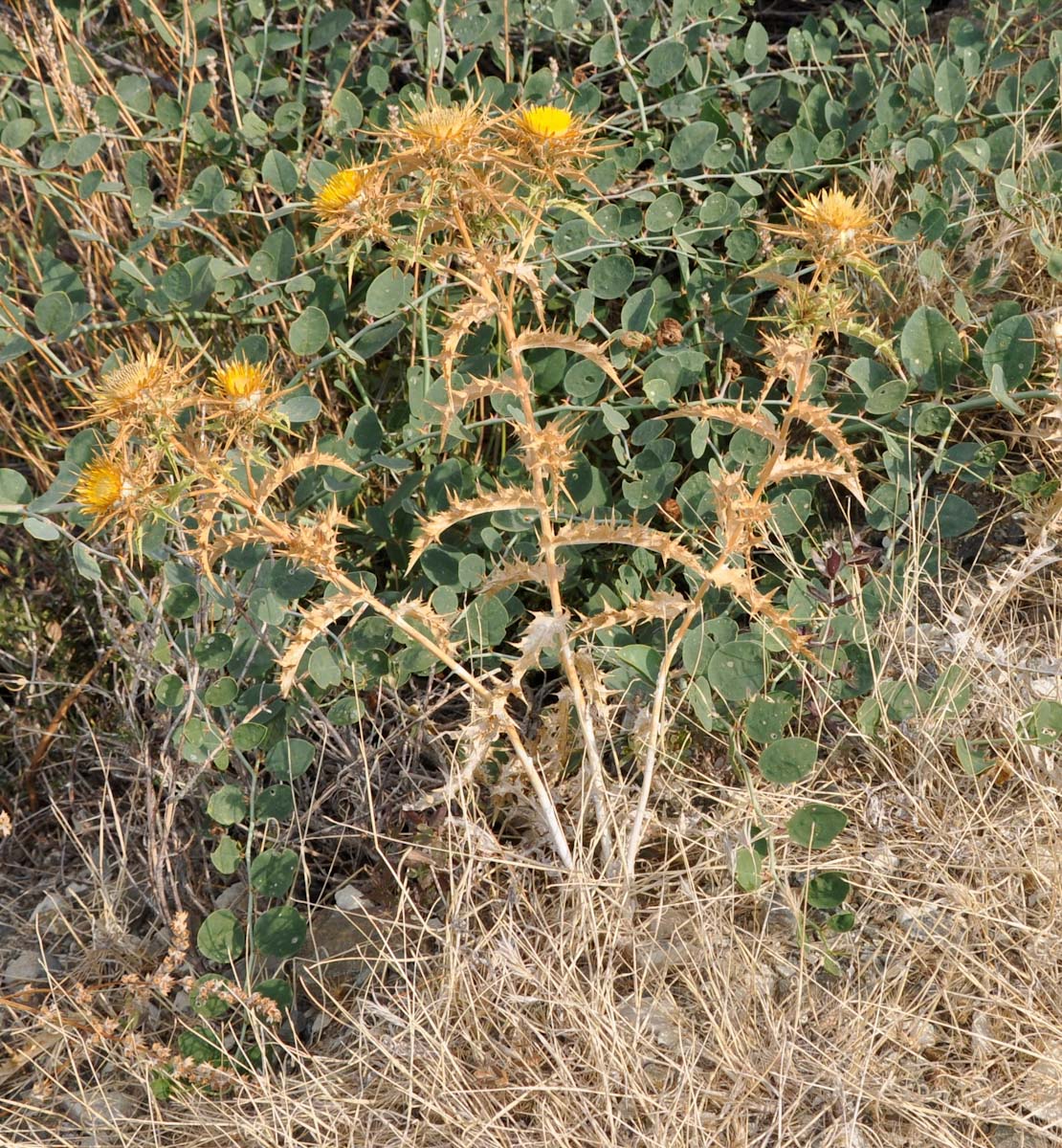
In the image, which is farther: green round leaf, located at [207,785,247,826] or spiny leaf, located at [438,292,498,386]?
green round leaf, located at [207,785,247,826]

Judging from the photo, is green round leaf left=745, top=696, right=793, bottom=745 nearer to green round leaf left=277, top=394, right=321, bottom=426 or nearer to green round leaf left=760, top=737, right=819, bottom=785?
green round leaf left=760, top=737, right=819, bottom=785

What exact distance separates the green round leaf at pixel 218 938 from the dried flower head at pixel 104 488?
58 cm

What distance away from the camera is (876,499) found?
1.86 meters

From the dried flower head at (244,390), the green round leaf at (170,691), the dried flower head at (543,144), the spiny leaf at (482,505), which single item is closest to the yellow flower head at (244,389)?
the dried flower head at (244,390)

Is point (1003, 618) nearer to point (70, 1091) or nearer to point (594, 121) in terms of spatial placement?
point (594, 121)

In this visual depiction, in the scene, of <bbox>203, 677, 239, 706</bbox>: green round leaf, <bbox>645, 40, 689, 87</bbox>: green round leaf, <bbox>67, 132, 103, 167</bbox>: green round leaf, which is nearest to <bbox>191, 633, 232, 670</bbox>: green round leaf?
<bbox>203, 677, 239, 706</bbox>: green round leaf

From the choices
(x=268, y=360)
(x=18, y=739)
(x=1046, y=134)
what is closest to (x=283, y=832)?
(x=18, y=739)

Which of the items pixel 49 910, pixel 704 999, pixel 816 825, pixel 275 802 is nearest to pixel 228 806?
pixel 275 802

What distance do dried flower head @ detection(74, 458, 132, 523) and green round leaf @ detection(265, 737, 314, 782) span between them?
44cm

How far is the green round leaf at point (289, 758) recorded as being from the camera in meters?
1.75

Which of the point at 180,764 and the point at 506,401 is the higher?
the point at 506,401

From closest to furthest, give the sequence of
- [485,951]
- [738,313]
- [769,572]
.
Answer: [485,951] < [769,572] < [738,313]

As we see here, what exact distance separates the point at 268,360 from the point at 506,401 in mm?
500

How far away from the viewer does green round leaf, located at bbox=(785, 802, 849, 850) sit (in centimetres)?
156
